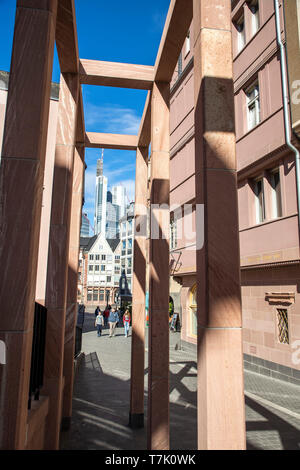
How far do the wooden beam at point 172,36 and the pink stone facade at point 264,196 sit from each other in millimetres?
6500

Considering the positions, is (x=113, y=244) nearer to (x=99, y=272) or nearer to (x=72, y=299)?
(x=99, y=272)

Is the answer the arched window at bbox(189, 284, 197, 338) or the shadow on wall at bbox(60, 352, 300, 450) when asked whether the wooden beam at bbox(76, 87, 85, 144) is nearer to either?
the shadow on wall at bbox(60, 352, 300, 450)

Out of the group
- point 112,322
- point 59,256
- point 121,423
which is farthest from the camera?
point 112,322

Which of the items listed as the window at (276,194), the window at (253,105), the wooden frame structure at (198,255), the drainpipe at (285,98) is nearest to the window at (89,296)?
the window at (253,105)

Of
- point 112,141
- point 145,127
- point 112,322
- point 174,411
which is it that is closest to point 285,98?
point 145,127

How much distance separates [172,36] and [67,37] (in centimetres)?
143

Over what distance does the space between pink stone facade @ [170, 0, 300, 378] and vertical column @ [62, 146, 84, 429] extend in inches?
254

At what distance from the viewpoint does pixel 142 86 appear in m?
5.66

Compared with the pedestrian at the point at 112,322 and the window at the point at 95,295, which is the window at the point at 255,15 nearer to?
the pedestrian at the point at 112,322

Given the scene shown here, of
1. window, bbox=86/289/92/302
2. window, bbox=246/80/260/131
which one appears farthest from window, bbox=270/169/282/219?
window, bbox=86/289/92/302

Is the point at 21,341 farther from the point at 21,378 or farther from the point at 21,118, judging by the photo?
the point at 21,118

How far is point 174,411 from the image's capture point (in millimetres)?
6762

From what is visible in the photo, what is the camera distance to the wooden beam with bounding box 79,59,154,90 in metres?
5.51

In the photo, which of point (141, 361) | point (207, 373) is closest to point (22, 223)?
point (207, 373)
